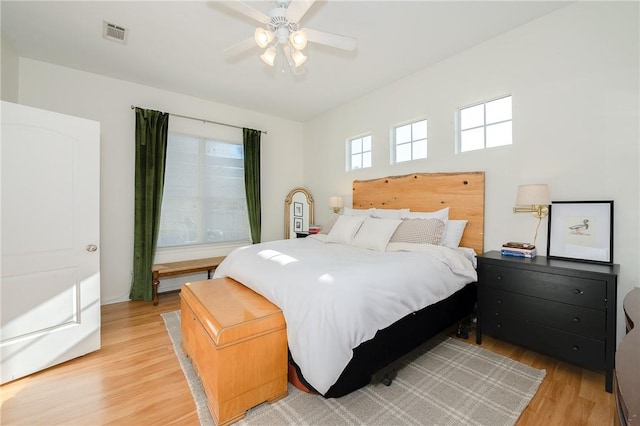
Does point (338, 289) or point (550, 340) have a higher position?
point (338, 289)

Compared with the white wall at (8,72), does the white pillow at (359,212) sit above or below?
below

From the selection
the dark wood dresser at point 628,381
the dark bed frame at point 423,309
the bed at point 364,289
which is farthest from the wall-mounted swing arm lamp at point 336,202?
the dark wood dresser at point 628,381

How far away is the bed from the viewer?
146 cm

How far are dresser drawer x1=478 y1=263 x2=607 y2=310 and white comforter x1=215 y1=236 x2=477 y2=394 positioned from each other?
173 millimetres

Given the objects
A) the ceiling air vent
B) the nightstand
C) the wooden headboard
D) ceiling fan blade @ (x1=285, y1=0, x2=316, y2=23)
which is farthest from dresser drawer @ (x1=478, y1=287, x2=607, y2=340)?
the ceiling air vent

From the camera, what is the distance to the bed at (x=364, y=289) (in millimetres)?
1463

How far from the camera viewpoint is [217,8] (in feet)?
7.13

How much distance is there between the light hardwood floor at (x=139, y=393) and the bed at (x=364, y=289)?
68 cm

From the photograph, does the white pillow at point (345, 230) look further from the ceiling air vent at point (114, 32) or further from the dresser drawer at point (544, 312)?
the ceiling air vent at point (114, 32)

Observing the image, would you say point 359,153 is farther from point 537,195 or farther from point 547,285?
point 547,285

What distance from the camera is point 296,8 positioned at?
165 centimetres

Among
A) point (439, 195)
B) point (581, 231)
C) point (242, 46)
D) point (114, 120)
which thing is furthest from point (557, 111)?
point (114, 120)

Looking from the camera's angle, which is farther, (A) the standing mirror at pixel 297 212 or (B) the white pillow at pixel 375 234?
(A) the standing mirror at pixel 297 212

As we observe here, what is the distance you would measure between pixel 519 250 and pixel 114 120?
4.60 m
